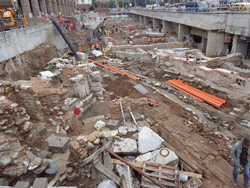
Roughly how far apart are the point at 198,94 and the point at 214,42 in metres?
9.12

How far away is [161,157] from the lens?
199 inches

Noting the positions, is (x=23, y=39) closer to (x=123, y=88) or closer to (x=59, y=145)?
(x=123, y=88)

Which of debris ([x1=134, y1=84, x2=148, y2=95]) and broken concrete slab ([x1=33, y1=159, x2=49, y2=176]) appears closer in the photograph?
broken concrete slab ([x1=33, y1=159, x2=49, y2=176])

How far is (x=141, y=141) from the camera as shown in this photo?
5.61m

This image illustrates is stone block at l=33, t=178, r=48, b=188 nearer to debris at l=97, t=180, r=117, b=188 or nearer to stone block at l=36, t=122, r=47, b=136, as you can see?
debris at l=97, t=180, r=117, b=188

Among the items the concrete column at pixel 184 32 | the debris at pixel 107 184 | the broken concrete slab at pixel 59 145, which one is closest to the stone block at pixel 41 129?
the broken concrete slab at pixel 59 145

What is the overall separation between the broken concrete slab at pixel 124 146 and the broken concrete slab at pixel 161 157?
35cm

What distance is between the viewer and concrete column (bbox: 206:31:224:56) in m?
16.1

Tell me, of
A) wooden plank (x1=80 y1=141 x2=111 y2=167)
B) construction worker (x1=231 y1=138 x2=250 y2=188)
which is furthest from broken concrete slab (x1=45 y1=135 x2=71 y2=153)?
construction worker (x1=231 y1=138 x2=250 y2=188)

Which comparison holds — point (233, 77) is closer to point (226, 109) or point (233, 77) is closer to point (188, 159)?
point (226, 109)

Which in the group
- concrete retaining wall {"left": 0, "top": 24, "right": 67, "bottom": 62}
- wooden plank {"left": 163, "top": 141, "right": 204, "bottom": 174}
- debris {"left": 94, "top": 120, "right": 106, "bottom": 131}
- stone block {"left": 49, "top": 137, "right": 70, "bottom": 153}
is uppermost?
concrete retaining wall {"left": 0, "top": 24, "right": 67, "bottom": 62}

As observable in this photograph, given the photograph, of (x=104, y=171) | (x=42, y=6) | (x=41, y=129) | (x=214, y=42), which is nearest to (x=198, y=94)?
(x=104, y=171)

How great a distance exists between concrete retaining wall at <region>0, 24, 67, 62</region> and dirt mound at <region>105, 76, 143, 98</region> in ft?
17.2

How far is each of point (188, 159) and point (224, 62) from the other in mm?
9688
